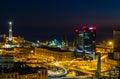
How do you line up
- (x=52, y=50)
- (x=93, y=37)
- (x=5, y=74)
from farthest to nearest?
1. (x=93, y=37)
2. (x=52, y=50)
3. (x=5, y=74)

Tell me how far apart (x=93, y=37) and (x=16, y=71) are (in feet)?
77.3

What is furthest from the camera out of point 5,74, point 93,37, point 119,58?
point 93,37

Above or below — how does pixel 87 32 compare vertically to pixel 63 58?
above

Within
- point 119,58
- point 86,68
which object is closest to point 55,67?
point 86,68

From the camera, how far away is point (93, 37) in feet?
118

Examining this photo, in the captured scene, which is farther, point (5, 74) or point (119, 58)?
point (119, 58)

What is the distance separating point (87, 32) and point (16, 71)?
2414 centimetres

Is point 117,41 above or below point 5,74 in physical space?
above

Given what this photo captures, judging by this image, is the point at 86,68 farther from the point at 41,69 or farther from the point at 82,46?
the point at 82,46

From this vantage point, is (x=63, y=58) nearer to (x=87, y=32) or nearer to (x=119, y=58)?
(x=119, y=58)

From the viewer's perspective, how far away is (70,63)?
24391 millimetres

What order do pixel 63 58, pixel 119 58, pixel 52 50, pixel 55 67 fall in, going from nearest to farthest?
1. pixel 55 67
2. pixel 119 58
3. pixel 63 58
4. pixel 52 50

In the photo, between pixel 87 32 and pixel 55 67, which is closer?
pixel 55 67

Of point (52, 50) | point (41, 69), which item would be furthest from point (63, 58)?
point (41, 69)
